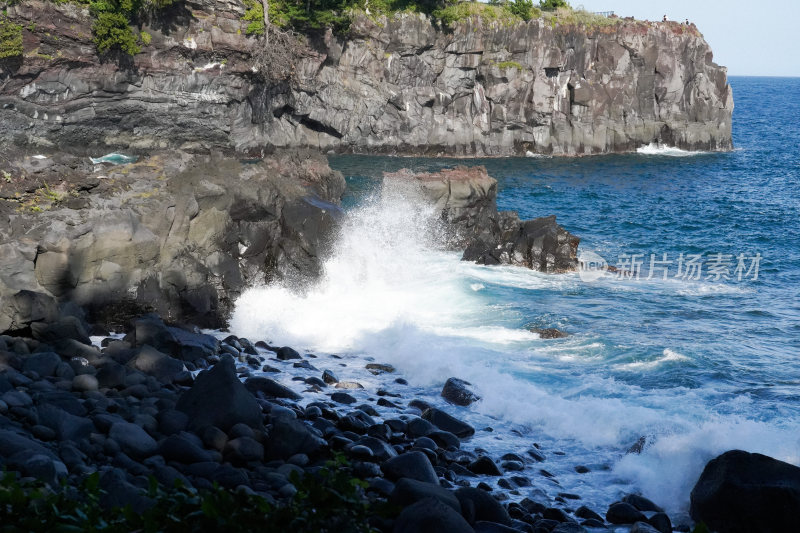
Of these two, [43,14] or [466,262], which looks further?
[43,14]

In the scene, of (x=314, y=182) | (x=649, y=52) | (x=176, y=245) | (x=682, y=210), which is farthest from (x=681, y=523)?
(x=649, y=52)

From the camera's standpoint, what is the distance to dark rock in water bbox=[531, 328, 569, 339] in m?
18.5

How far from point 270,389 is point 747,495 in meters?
7.54

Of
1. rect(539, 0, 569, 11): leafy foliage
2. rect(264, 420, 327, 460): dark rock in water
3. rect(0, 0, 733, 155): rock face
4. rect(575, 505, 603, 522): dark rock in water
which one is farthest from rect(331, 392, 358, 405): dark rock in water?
rect(539, 0, 569, 11): leafy foliage

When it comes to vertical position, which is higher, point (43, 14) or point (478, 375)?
point (43, 14)

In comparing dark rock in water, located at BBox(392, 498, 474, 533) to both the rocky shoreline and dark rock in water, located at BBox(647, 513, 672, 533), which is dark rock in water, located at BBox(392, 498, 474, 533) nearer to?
the rocky shoreline

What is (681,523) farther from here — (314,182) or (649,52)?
(649,52)

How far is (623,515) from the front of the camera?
9.88m

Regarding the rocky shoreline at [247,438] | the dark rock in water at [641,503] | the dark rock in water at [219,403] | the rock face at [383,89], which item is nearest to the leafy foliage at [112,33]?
the rock face at [383,89]

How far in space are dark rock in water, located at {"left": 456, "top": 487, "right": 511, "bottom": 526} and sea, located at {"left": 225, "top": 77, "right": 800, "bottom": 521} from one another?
130 cm

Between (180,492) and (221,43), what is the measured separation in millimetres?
50144

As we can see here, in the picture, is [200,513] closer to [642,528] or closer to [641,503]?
[642,528]

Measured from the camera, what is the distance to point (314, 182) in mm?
27172

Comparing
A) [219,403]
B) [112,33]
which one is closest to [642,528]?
[219,403]
